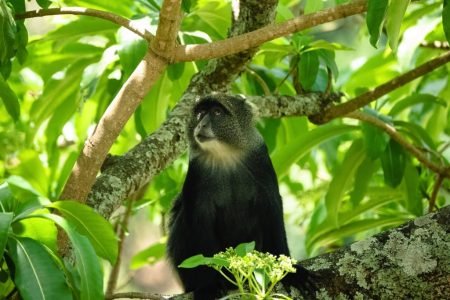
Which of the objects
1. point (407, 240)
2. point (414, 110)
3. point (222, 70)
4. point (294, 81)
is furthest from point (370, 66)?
point (407, 240)

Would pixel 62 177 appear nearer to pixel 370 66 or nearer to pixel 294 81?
pixel 294 81

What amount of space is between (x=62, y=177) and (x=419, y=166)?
2.58 metres

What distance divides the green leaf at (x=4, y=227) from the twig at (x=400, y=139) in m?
2.96

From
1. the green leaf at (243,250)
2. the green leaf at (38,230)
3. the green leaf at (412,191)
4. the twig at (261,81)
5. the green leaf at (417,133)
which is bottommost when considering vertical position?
the green leaf at (38,230)

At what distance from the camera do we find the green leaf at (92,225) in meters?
3.54

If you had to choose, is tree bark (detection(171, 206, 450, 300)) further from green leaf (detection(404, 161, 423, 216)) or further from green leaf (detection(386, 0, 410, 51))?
green leaf (detection(404, 161, 423, 216))

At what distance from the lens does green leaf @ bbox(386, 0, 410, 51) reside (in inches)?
149

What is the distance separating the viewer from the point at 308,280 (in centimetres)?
370

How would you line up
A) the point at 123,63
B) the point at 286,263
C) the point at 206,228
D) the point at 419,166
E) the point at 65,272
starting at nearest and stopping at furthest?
the point at 286,263 → the point at 65,272 → the point at 123,63 → the point at 206,228 → the point at 419,166

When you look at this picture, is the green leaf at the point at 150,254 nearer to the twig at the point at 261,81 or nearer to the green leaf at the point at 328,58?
the twig at the point at 261,81

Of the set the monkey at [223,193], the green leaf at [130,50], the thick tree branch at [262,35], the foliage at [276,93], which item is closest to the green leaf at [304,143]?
the foliage at [276,93]

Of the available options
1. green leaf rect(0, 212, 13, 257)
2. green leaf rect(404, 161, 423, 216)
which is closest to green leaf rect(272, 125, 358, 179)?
green leaf rect(404, 161, 423, 216)

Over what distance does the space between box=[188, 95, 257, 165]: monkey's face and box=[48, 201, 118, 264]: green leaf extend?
1878 millimetres

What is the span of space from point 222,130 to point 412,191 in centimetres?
134
